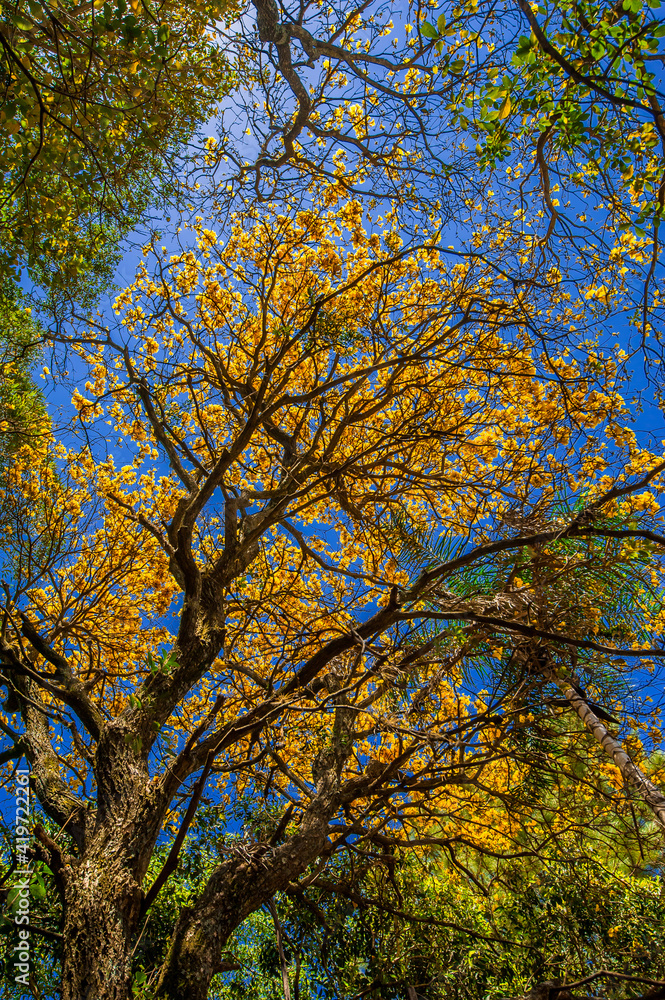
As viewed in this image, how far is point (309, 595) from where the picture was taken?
14.0 ft

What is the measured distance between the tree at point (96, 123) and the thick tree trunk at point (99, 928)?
372 centimetres

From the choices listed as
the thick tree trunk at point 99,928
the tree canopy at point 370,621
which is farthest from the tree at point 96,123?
the thick tree trunk at point 99,928

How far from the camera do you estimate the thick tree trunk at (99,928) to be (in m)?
2.77

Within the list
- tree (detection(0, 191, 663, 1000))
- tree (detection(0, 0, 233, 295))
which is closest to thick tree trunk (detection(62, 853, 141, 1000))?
tree (detection(0, 191, 663, 1000))

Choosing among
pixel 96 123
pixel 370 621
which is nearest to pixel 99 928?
pixel 370 621

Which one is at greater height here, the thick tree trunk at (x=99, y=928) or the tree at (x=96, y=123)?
the tree at (x=96, y=123)

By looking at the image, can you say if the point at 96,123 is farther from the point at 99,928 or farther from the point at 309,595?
the point at 99,928

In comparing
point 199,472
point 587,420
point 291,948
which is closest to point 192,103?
point 199,472

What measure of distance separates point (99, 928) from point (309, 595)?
231 centimetres

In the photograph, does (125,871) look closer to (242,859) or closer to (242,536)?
(242,859)

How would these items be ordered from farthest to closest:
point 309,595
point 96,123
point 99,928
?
point 309,595 → point 96,123 → point 99,928

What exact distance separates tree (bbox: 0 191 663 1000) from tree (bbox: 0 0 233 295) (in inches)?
26.8

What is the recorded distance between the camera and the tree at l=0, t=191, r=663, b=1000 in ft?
10.7

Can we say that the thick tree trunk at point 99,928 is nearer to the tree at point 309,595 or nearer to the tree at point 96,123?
the tree at point 309,595
